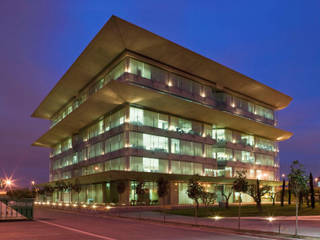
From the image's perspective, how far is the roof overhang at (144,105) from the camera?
164ft

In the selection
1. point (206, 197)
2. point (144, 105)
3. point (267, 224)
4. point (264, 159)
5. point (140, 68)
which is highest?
point (140, 68)

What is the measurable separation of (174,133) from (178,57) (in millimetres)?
12608

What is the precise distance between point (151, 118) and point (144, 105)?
9.42 ft

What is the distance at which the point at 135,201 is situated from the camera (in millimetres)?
51375

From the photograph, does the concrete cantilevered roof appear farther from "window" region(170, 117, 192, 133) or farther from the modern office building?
"window" region(170, 117, 192, 133)

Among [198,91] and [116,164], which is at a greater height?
[198,91]

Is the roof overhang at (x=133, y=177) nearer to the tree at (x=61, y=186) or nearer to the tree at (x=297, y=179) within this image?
the tree at (x=61, y=186)

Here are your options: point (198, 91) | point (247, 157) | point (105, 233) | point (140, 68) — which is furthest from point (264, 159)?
point (105, 233)

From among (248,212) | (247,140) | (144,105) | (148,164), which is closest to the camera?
(248,212)

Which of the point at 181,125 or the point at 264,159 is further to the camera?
the point at 264,159

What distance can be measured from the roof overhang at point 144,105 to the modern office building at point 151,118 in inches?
5.9

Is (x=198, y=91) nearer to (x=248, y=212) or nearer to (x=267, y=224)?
(x=248, y=212)

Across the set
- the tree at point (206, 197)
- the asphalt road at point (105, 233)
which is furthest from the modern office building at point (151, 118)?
the asphalt road at point (105, 233)

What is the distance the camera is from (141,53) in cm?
5294
